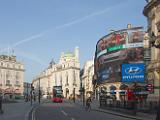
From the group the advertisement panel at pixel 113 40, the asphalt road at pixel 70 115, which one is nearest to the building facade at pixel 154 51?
the asphalt road at pixel 70 115

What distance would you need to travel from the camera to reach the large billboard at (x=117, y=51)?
119519 mm

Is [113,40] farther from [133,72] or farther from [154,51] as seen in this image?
[133,72]

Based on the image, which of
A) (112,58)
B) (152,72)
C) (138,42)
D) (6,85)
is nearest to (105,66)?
(112,58)

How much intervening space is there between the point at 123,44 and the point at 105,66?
12.8 m

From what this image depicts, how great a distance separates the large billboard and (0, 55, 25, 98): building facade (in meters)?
53.3

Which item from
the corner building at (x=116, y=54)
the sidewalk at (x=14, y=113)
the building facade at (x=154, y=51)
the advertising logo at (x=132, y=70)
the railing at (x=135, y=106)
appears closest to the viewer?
the sidewalk at (x=14, y=113)

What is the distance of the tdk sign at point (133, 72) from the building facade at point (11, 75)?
13670 centimetres

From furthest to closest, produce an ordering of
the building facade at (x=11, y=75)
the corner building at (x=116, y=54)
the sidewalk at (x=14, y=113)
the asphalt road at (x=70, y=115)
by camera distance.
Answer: the building facade at (x=11, y=75)
the corner building at (x=116, y=54)
the asphalt road at (x=70, y=115)
the sidewalk at (x=14, y=113)

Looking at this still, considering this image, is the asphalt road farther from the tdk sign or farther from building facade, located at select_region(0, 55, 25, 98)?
building facade, located at select_region(0, 55, 25, 98)

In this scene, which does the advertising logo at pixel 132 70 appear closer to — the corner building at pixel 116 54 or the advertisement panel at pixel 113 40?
the corner building at pixel 116 54

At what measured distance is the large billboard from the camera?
119519 millimetres

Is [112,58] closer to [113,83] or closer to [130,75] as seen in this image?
[113,83]

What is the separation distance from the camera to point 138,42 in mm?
120125

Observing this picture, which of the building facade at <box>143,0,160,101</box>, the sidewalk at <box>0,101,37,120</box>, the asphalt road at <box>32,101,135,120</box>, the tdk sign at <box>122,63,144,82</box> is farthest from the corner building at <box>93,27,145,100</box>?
the tdk sign at <box>122,63,144,82</box>
